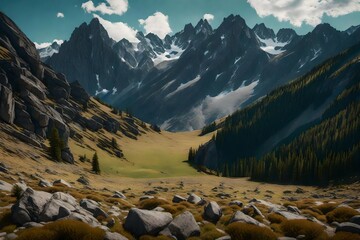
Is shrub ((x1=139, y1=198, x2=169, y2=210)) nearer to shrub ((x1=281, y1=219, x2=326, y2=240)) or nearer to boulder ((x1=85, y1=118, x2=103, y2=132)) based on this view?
shrub ((x1=281, y1=219, x2=326, y2=240))

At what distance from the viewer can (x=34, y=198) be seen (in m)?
21.2

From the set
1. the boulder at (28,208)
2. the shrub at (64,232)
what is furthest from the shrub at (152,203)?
the shrub at (64,232)

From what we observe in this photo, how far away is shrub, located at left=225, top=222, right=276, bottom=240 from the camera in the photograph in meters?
18.3

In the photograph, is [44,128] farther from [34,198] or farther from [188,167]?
[34,198]

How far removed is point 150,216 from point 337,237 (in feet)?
36.3

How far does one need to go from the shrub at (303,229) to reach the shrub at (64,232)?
38.4 ft

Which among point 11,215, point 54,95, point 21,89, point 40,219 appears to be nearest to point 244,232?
point 40,219

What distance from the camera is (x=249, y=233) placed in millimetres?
18625

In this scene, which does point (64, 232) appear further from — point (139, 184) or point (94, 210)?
point (139, 184)

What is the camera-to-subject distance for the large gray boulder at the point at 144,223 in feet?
65.1

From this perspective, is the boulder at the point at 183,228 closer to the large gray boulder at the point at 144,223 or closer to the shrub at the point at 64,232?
the large gray boulder at the point at 144,223

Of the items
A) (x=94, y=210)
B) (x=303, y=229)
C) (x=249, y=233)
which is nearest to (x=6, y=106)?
(x=94, y=210)

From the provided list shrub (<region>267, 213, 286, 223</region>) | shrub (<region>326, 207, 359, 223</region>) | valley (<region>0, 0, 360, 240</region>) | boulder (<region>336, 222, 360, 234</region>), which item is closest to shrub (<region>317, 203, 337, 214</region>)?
valley (<region>0, 0, 360, 240</region>)

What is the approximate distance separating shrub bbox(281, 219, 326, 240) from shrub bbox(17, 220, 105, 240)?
11702mm
